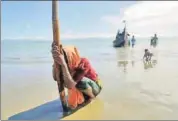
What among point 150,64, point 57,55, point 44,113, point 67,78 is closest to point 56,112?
point 44,113

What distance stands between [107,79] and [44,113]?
400 millimetres

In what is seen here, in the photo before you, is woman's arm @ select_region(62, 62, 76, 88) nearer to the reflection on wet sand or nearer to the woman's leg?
the woman's leg

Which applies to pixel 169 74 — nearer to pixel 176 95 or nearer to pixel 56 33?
pixel 176 95

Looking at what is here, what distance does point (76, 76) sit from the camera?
188 centimetres

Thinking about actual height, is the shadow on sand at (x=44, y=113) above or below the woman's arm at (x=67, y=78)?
below

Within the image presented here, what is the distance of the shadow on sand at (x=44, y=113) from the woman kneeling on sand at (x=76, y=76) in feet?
0.27

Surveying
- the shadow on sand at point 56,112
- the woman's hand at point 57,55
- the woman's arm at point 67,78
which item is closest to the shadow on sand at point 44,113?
the shadow on sand at point 56,112

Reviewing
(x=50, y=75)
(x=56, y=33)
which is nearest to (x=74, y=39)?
(x=56, y=33)

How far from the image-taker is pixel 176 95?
73.0 inches

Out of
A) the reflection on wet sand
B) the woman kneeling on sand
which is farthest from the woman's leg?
the reflection on wet sand

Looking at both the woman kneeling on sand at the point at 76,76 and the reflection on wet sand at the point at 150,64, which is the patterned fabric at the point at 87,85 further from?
the reflection on wet sand at the point at 150,64

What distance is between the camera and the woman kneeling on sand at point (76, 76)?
1872 millimetres

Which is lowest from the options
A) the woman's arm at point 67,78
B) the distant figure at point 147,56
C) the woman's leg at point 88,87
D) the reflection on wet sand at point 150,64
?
the woman's leg at point 88,87

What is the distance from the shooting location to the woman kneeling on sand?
6.14 ft
